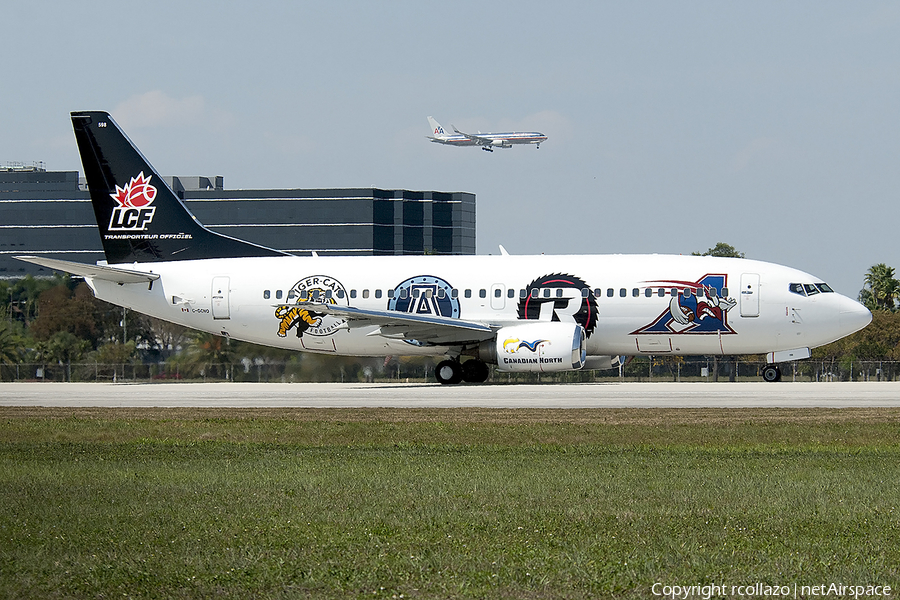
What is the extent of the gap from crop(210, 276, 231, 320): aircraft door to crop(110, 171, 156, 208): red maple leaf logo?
12.8ft

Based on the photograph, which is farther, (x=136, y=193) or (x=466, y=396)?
(x=136, y=193)

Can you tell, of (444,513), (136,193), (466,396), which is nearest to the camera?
(444,513)

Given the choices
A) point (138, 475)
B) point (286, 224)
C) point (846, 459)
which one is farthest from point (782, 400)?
point (286, 224)

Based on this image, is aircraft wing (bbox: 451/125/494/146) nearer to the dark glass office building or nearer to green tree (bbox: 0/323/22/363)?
the dark glass office building

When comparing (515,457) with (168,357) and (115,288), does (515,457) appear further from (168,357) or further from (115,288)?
(168,357)

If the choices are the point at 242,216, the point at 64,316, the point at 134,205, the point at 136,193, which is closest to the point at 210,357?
the point at 134,205

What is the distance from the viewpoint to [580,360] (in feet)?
107

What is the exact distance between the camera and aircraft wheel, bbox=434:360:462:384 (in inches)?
1419

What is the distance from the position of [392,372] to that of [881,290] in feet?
181

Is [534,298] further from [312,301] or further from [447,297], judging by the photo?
[312,301]

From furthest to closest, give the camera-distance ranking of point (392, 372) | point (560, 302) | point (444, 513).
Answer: point (392, 372), point (560, 302), point (444, 513)

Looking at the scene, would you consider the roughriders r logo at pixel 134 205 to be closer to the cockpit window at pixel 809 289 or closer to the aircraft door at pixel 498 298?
the aircraft door at pixel 498 298

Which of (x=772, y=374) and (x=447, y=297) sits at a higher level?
(x=447, y=297)

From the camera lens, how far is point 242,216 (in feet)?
597
